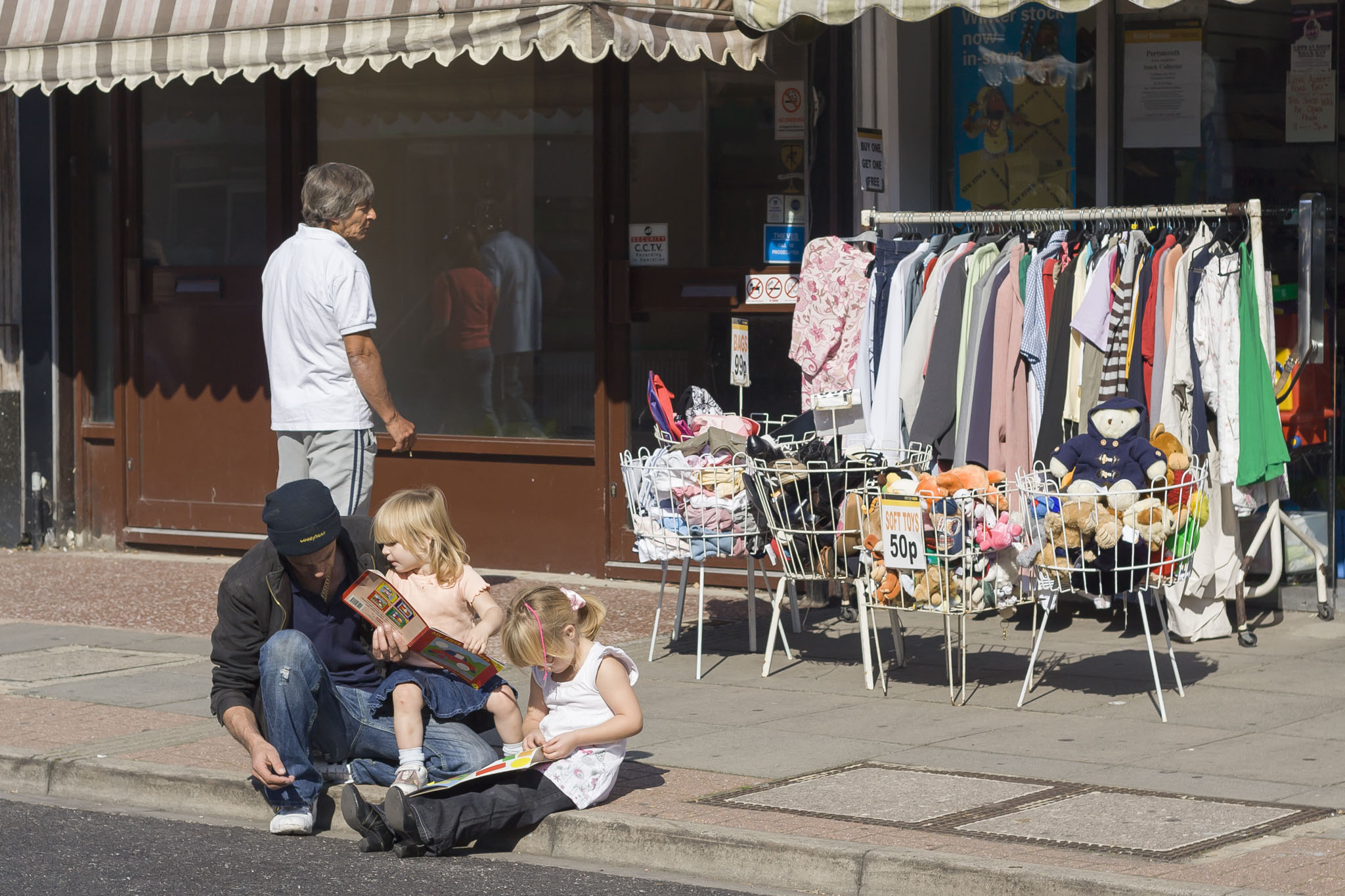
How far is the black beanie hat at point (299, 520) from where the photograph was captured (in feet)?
18.4

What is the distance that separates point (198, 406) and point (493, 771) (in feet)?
22.9

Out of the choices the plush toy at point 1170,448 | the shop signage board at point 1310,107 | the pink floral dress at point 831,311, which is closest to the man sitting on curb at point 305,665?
the plush toy at point 1170,448

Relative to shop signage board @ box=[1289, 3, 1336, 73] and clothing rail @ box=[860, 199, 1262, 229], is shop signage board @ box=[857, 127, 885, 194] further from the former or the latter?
shop signage board @ box=[1289, 3, 1336, 73]

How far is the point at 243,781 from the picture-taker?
6.18 metres

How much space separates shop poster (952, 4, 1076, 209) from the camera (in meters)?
9.32

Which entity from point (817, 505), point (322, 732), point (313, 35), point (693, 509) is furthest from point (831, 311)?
point (322, 732)

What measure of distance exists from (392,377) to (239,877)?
637 cm

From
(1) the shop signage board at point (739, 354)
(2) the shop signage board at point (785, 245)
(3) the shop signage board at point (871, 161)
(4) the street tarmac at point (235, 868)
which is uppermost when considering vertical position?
(3) the shop signage board at point (871, 161)

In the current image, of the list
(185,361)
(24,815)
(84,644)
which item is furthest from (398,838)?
(185,361)

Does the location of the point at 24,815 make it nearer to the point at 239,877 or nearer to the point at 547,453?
the point at 239,877

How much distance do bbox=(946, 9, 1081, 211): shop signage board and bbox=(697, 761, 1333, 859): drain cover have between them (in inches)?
164

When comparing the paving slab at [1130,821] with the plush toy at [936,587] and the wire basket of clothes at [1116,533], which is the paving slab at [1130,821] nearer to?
the wire basket of clothes at [1116,533]

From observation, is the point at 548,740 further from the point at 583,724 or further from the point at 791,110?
the point at 791,110

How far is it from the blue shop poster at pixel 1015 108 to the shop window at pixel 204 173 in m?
4.62
